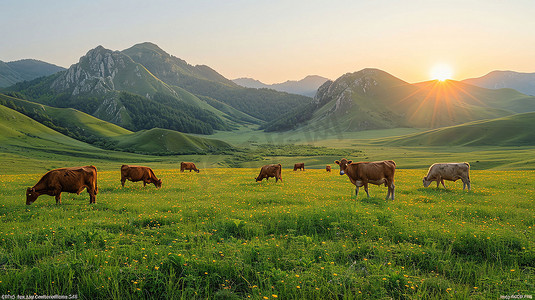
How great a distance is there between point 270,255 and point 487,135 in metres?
172

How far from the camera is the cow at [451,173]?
74.2 ft

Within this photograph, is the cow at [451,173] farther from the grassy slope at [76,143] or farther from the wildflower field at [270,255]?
the grassy slope at [76,143]

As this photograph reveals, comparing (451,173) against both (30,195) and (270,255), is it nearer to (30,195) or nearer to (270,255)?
(270,255)

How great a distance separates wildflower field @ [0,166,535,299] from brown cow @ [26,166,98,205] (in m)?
1.99

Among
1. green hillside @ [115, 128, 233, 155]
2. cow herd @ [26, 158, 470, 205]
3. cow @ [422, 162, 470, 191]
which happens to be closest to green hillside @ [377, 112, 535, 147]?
green hillside @ [115, 128, 233, 155]

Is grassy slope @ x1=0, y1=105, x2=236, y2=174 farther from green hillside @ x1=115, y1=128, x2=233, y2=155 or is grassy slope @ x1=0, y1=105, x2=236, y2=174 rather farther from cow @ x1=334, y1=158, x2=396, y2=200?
cow @ x1=334, y1=158, x2=396, y2=200

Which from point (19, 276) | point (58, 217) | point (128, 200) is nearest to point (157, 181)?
point (128, 200)

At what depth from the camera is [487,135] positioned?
134250mm

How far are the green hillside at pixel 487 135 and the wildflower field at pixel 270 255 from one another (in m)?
148

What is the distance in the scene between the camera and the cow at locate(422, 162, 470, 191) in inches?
890

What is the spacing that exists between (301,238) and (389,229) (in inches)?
155

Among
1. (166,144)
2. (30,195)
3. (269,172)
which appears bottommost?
(269,172)

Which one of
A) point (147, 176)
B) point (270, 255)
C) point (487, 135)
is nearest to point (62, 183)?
point (147, 176)

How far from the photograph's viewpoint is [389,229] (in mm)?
10586
